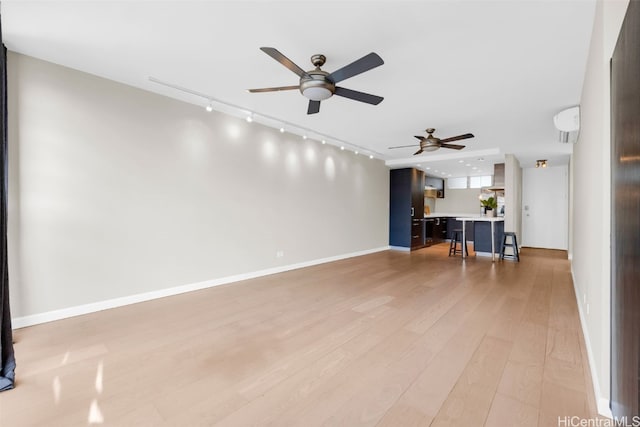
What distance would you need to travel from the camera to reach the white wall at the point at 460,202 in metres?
11.1

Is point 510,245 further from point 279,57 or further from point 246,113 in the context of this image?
point 279,57

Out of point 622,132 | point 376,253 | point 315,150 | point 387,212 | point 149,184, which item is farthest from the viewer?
point 387,212

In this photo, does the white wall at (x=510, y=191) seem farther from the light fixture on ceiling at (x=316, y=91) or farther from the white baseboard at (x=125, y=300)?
the light fixture on ceiling at (x=316, y=91)

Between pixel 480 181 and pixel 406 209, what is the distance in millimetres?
4676

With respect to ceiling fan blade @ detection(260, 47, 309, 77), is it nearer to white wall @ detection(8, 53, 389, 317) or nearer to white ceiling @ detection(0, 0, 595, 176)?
white ceiling @ detection(0, 0, 595, 176)

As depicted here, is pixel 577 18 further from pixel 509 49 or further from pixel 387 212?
pixel 387 212

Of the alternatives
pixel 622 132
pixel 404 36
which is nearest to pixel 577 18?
pixel 404 36

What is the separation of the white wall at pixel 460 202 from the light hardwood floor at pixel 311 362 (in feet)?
25.1

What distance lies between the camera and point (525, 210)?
8.95 m

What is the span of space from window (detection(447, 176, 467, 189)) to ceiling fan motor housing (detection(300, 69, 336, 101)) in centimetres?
1027

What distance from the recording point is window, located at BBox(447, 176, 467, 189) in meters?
11.5

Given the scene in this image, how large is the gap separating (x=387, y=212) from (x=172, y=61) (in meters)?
6.99

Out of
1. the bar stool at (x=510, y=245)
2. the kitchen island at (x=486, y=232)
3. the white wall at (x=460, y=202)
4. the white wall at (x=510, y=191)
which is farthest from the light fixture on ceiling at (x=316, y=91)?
the white wall at (x=460, y=202)

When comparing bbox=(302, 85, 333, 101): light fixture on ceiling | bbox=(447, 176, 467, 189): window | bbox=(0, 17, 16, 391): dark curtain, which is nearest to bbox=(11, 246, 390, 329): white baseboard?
bbox=(0, 17, 16, 391): dark curtain
